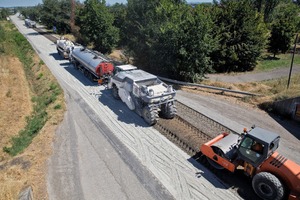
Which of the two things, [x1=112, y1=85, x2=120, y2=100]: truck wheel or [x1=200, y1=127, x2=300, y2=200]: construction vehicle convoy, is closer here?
[x1=200, y1=127, x2=300, y2=200]: construction vehicle convoy

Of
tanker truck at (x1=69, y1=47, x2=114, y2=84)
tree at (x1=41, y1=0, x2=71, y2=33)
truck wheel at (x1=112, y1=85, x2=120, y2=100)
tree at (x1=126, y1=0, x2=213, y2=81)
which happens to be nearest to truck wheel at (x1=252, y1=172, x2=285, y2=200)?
truck wheel at (x1=112, y1=85, x2=120, y2=100)

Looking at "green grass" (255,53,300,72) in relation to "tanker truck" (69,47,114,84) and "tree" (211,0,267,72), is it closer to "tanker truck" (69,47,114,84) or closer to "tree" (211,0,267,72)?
"tree" (211,0,267,72)

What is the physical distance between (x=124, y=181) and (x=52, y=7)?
44597 millimetres

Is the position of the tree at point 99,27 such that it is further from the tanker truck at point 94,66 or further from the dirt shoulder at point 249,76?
the dirt shoulder at point 249,76

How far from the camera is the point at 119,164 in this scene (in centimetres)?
994

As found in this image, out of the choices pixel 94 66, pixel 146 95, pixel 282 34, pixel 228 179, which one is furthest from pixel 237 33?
pixel 228 179

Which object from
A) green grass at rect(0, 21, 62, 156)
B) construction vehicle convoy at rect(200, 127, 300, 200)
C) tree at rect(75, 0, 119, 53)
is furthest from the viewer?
tree at rect(75, 0, 119, 53)

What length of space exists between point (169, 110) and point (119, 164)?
466cm

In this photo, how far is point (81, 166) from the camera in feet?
32.2

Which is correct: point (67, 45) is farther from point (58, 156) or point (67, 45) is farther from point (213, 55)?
point (58, 156)

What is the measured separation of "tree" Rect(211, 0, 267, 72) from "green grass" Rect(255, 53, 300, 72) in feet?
12.3

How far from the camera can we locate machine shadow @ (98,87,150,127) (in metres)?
13.5

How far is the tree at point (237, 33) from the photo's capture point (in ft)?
79.5

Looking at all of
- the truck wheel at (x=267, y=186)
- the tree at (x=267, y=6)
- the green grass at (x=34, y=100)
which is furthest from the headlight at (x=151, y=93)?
the tree at (x=267, y=6)
